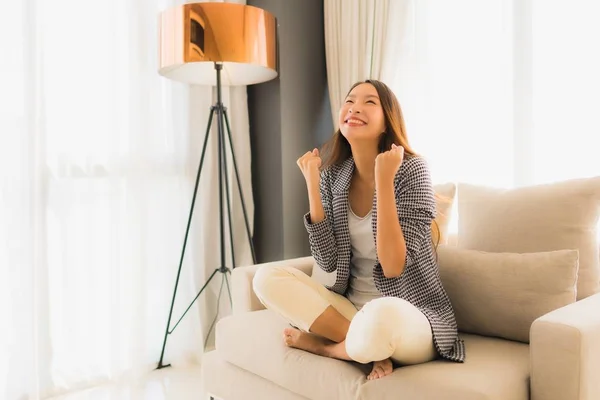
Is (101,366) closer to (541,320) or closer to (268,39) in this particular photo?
(268,39)

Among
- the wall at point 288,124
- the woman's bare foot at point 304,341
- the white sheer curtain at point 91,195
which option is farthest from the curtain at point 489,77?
the woman's bare foot at point 304,341

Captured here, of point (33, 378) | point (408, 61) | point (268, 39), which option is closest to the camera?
point (33, 378)

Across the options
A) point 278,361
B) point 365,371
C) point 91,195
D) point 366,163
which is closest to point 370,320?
point 365,371

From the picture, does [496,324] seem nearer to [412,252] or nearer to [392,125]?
[412,252]

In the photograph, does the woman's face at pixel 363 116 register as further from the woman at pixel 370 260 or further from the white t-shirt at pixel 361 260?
the white t-shirt at pixel 361 260

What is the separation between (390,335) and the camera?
4.26 feet

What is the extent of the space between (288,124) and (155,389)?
4.81 feet

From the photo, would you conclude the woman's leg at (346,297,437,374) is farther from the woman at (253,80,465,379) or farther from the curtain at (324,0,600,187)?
the curtain at (324,0,600,187)

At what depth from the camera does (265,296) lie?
159 cm

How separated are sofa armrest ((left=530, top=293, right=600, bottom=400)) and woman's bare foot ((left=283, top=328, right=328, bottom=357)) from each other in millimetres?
561

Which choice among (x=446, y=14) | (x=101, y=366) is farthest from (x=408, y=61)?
(x=101, y=366)

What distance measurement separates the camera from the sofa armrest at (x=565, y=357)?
1.17 m

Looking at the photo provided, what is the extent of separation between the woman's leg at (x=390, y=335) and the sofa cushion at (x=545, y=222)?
1.62ft

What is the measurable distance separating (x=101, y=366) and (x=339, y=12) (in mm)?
2162
